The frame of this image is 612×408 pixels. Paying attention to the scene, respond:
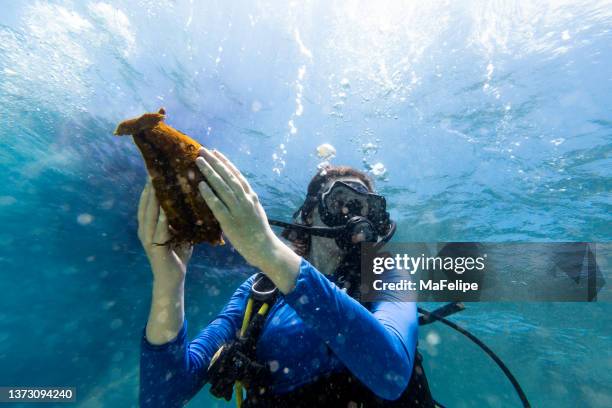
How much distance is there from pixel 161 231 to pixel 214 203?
745mm

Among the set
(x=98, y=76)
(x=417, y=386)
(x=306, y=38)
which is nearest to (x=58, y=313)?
(x=98, y=76)

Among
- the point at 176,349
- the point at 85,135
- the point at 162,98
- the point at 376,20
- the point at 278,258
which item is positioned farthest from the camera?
the point at 85,135

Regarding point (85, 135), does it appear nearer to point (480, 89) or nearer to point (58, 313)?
point (480, 89)

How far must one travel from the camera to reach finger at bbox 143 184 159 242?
2.11m

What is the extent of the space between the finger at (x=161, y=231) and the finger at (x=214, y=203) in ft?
1.95

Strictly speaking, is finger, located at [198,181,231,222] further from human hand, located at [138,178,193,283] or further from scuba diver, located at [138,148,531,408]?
human hand, located at [138,178,193,283]

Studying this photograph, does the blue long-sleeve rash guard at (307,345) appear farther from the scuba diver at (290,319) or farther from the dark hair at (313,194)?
the dark hair at (313,194)

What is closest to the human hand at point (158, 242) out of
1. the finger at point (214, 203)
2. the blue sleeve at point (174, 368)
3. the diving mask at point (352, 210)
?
the finger at point (214, 203)

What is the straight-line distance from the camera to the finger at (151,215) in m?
2.11

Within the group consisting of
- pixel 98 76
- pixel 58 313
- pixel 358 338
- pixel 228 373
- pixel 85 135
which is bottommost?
pixel 58 313

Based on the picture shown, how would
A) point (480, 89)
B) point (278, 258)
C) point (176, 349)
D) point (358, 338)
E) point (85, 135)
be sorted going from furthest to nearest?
point (85, 135)
point (480, 89)
point (176, 349)
point (358, 338)
point (278, 258)

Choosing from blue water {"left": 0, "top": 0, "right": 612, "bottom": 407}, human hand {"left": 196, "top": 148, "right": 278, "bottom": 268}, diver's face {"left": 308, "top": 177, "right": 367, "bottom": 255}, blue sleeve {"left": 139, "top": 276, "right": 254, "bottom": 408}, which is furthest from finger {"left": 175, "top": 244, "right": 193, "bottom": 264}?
blue water {"left": 0, "top": 0, "right": 612, "bottom": 407}

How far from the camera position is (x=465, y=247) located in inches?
673

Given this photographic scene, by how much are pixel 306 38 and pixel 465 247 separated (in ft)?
44.9
